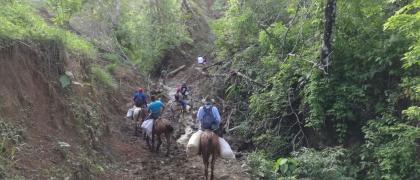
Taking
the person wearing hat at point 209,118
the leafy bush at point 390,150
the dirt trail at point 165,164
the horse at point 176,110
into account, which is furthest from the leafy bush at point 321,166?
the horse at point 176,110

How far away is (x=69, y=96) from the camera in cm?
1121

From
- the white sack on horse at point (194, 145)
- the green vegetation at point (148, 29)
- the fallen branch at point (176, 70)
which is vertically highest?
the green vegetation at point (148, 29)

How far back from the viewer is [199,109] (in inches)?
437

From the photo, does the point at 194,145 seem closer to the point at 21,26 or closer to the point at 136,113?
the point at 21,26

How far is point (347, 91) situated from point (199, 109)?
3895 mm

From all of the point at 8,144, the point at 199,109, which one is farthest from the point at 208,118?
the point at 8,144

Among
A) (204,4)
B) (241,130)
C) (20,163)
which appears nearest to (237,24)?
(241,130)

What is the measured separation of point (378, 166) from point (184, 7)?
82.4 feet

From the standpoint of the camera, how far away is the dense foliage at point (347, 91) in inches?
346

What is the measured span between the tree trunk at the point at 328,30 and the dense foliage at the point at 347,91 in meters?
0.17

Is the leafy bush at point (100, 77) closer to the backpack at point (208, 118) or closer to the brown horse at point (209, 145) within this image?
the backpack at point (208, 118)

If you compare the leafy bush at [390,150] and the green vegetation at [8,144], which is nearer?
the green vegetation at [8,144]

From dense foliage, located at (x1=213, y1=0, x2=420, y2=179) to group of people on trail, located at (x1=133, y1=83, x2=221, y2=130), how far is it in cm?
231

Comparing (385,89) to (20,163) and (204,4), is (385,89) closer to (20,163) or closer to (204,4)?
(20,163)
